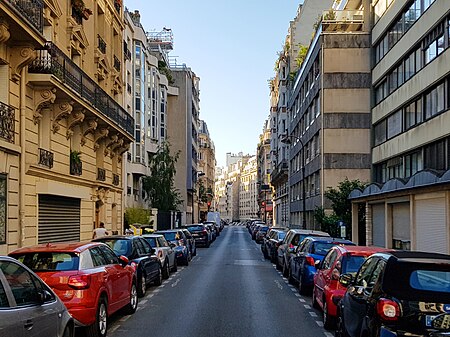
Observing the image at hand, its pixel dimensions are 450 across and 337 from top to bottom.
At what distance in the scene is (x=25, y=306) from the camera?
6.26 meters

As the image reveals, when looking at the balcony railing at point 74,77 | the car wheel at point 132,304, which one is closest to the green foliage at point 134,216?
the balcony railing at point 74,77

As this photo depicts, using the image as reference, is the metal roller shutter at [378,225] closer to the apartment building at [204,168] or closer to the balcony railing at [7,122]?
the balcony railing at [7,122]

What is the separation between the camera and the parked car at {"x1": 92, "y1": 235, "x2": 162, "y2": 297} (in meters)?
15.2

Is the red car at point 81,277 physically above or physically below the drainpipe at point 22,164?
below

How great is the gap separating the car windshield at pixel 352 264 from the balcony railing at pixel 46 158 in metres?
11.9

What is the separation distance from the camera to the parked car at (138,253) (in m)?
15.2

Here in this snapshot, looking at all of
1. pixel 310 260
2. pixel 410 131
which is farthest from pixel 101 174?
pixel 310 260

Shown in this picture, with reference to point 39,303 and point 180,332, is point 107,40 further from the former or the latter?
point 39,303

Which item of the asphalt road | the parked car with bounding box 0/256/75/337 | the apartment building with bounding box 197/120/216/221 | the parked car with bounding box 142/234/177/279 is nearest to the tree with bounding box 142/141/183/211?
the parked car with bounding box 142/234/177/279

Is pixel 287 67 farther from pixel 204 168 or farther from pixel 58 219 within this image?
pixel 58 219

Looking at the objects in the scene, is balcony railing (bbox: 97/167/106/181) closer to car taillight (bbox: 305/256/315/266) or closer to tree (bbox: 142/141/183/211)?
car taillight (bbox: 305/256/315/266)

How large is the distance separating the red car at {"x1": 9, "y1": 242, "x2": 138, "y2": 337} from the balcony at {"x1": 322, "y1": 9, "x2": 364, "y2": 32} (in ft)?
110

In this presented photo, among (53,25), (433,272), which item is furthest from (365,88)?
(433,272)

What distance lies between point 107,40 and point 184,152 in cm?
4050
